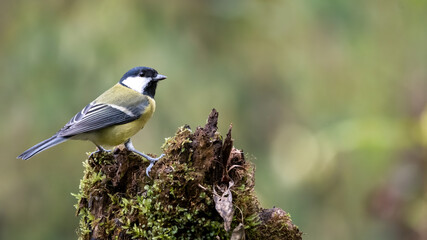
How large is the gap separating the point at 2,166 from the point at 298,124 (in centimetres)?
313

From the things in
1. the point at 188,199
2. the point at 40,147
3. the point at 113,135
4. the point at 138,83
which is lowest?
the point at 188,199

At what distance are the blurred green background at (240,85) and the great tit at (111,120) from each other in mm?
1583

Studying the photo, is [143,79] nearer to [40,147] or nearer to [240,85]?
[40,147]

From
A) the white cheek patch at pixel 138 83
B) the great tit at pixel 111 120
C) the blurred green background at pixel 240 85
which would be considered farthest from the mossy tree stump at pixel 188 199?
the blurred green background at pixel 240 85

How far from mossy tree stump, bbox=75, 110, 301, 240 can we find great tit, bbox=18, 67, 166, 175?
1.89 ft

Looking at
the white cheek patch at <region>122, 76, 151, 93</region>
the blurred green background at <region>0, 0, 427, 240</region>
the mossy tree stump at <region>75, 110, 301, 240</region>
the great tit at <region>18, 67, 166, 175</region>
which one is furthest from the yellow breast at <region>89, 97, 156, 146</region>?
the blurred green background at <region>0, 0, 427, 240</region>

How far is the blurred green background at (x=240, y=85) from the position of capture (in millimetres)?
5195

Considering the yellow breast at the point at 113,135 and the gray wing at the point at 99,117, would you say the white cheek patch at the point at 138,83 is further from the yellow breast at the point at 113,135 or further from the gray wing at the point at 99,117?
the yellow breast at the point at 113,135

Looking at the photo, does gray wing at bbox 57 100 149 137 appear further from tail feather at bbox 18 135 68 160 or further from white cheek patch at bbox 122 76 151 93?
white cheek patch at bbox 122 76 151 93

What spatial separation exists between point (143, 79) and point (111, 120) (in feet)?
1.72

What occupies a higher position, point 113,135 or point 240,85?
point 240,85

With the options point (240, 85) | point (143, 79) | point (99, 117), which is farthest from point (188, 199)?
point (240, 85)

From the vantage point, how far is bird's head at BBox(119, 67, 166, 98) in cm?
375

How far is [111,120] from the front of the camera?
3.35 m
